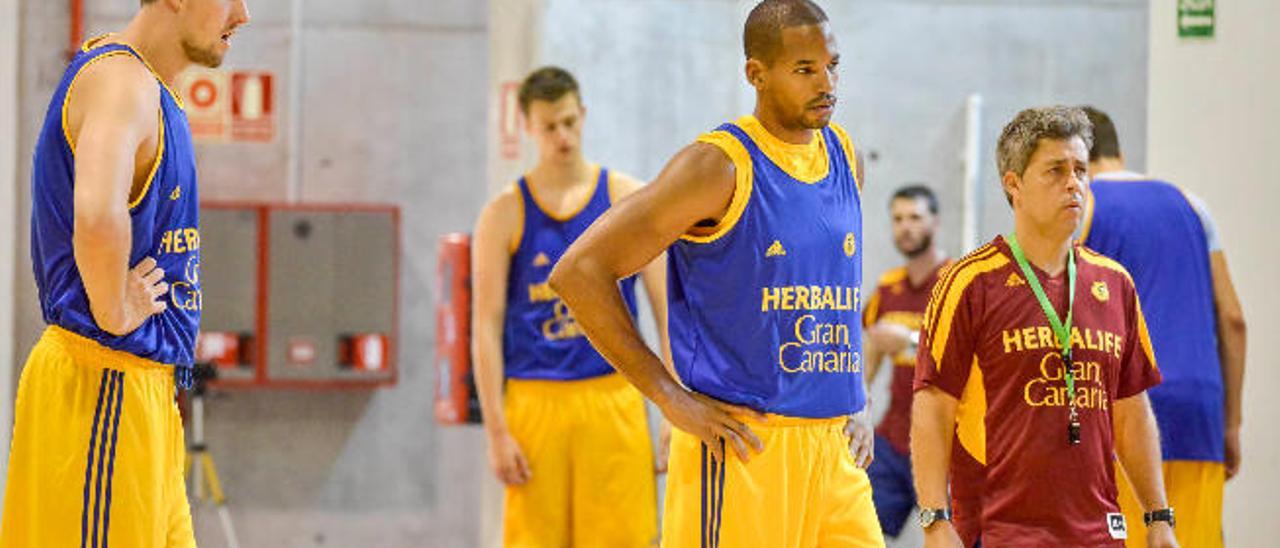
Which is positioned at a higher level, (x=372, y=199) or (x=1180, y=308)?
(x=372, y=199)

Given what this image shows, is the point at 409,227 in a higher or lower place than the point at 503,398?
higher

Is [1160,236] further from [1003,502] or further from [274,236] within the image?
[274,236]

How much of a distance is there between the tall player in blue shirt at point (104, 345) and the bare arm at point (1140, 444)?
2312 mm

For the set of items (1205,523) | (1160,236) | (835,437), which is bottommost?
(1205,523)

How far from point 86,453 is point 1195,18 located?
5.04 m

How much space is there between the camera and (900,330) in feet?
28.6

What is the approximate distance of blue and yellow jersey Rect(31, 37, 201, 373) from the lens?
13.8 feet

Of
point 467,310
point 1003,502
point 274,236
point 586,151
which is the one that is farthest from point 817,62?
point 274,236

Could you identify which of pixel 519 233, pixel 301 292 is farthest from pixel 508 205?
pixel 301 292

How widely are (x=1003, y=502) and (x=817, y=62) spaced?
1196mm

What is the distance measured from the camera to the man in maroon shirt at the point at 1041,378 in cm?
480

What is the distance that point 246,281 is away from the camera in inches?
415

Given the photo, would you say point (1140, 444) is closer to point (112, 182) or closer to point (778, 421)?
point (778, 421)

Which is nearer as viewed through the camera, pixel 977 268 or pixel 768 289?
pixel 768 289
